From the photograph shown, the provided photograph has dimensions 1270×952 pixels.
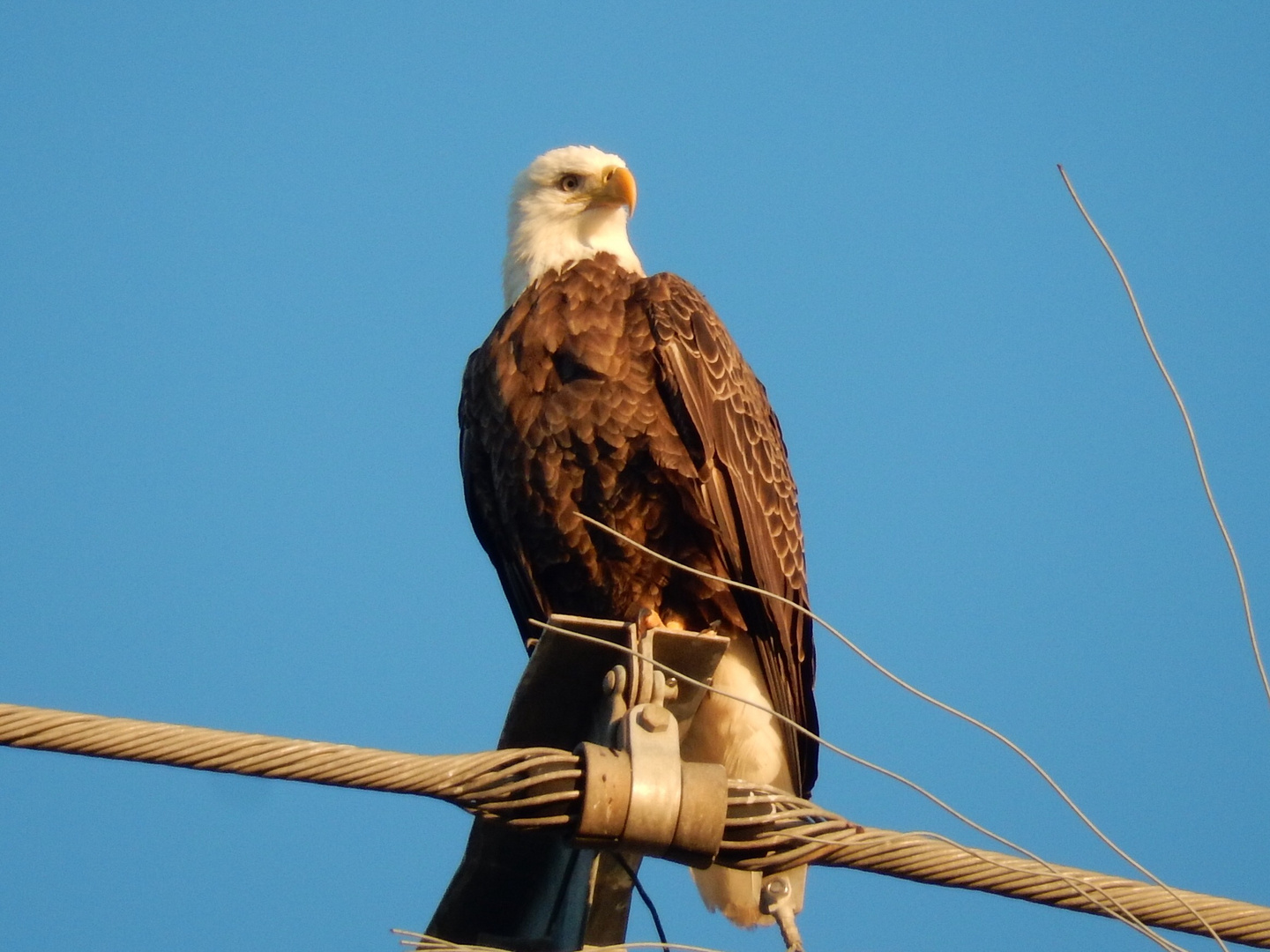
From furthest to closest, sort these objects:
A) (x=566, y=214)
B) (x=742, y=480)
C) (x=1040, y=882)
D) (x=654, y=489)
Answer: (x=566, y=214) < (x=742, y=480) < (x=654, y=489) < (x=1040, y=882)

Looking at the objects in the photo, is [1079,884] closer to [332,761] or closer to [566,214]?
[332,761]

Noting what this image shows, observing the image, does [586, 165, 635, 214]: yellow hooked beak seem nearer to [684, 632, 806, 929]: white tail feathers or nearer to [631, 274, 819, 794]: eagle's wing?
[631, 274, 819, 794]: eagle's wing

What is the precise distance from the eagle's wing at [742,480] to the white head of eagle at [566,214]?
718mm

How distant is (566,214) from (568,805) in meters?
3.86

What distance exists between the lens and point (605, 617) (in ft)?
18.7

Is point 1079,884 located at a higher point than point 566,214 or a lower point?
lower

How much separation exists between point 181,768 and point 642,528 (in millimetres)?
2716

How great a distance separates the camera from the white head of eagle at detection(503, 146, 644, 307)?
657 centimetres

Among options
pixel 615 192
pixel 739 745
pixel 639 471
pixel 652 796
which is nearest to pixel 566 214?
pixel 615 192

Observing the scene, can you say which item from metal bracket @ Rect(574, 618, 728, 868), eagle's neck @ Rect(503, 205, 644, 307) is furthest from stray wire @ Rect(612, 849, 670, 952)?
eagle's neck @ Rect(503, 205, 644, 307)

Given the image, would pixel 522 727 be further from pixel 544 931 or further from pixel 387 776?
pixel 387 776

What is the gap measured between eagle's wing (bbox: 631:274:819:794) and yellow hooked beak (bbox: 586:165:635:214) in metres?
0.98

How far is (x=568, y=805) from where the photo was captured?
133 inches

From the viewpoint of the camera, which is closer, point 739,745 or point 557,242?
point 739,745
